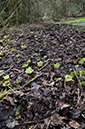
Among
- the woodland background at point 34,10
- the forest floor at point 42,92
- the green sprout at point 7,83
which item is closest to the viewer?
the forest floor at point 42,92

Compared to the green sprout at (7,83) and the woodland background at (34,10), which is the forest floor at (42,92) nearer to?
the green sprout at (7,83)

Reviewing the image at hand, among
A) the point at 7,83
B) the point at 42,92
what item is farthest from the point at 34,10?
the point at 42,92

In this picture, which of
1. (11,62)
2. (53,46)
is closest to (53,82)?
(11,62)

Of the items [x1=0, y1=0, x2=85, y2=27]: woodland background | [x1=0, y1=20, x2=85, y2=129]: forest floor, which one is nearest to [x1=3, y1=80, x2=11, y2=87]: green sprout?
[x1=0, y1=20, x2=85, y2=129]: forest floor

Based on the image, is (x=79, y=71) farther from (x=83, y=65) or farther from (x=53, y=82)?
(x=53, y=82)

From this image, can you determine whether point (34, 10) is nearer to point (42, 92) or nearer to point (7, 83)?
point (7, 83)

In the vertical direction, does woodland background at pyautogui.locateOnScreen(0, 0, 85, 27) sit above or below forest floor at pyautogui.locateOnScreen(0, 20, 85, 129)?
above

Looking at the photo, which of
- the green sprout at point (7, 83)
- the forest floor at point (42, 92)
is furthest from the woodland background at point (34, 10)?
the green sprout at point (7, 83)

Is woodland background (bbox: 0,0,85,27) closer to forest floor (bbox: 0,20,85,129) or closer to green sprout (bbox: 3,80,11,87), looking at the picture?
forest floor (bbox: 0,20,85,129)

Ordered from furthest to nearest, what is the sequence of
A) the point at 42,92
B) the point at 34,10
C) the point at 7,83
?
1. the point at 34,10
2. the point at 7,83
3. the point at 42,92

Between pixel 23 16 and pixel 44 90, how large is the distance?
7691 millimetres

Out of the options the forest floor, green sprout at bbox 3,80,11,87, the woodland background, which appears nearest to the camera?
the forest floor

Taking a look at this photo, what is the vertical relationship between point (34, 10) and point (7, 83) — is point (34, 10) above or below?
above

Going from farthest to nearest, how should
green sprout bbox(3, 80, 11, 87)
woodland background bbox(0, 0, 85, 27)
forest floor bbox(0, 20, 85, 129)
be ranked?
woodland background bbox(0, 0, 85, 27)
green sprout bbox(3, 80, 11, 87)
forest floor bbox(0, 20, 85, 129)
